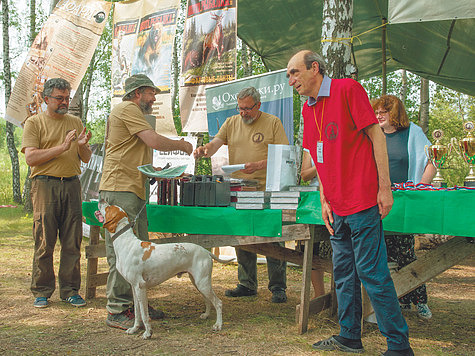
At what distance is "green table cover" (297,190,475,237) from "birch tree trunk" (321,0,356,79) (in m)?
2.37

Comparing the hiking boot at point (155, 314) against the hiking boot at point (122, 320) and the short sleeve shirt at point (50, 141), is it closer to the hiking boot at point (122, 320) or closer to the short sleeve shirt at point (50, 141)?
the hiking boot at point (122, 320)

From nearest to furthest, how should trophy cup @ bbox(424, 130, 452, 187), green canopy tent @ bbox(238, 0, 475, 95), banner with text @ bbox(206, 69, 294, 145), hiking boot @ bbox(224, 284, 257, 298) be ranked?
trophy cup @ bbox(424, 130, 452, 187) < hiking boot @ bbox(224, 284, 257, 298) < banner with text @ bbox(206, 69, 294, 145) < green canopy tent @ bbox(238, 0, 475, 95)

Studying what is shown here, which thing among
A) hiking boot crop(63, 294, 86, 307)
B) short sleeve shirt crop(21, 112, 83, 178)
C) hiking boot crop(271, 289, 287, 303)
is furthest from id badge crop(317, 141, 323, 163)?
hiking boot crop(63, 294, 86, 307)

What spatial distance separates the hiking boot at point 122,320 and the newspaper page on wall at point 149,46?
3290 mm

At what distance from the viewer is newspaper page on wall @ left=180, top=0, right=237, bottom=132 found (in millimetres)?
5402

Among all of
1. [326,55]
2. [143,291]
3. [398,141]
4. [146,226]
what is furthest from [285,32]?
[143,291]

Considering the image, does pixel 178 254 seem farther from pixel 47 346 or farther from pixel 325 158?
pixel 325 158

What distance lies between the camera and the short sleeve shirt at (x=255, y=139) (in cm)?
420

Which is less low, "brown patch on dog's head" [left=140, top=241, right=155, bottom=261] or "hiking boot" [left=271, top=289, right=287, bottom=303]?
"brown patch on dog's head" [left=140, top=241, right=155, bottom=261]

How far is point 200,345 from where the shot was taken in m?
3.00

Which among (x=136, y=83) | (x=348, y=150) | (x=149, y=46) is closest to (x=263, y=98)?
(x=149, y=46)

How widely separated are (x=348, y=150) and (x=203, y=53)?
3.78 meters

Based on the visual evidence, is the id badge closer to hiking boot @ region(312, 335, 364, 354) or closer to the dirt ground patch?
hiking boot @ region(312, 335, 364, 354)

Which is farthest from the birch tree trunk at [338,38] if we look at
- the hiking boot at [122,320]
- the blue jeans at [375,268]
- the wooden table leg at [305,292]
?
the hiking boot at [122,320]
